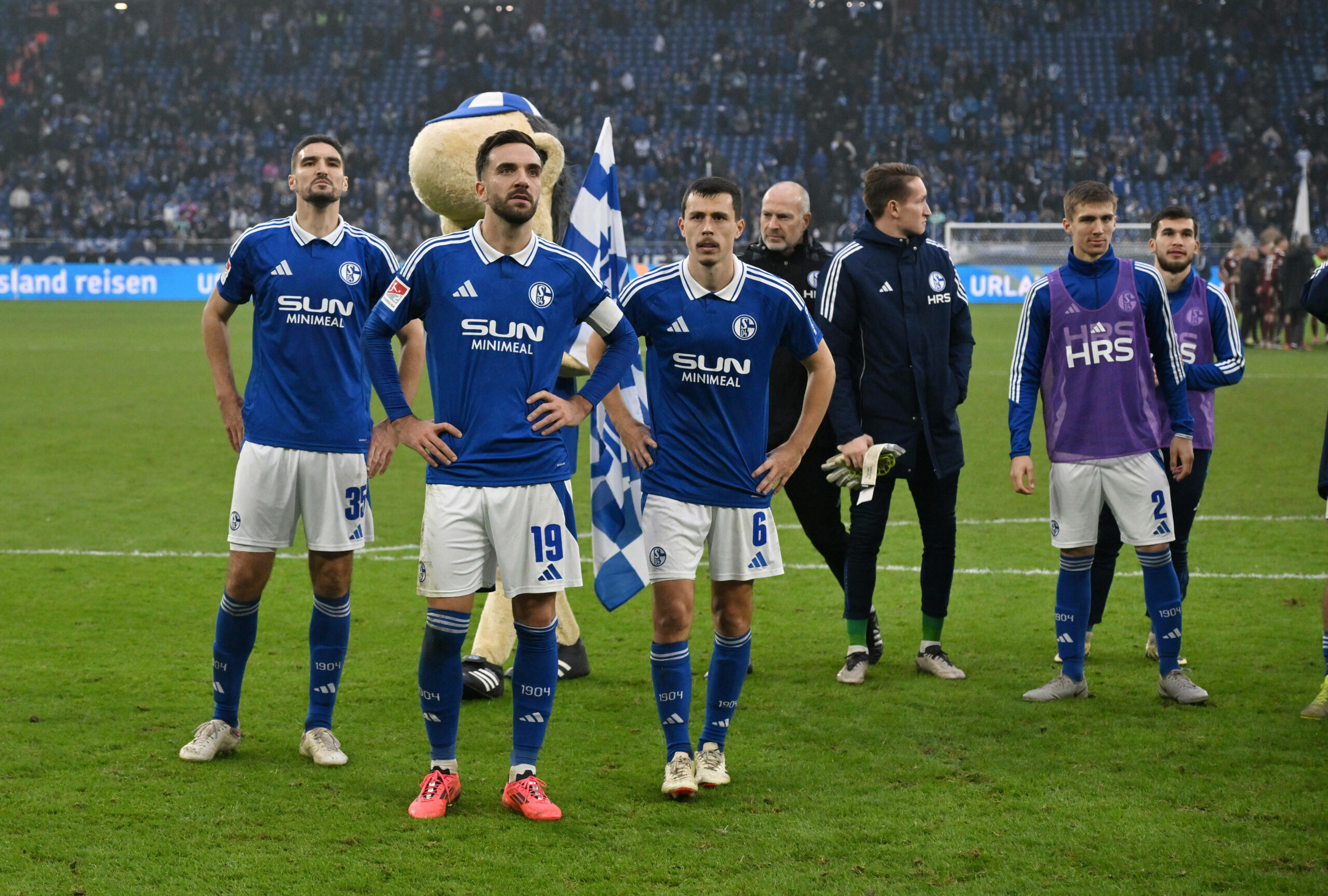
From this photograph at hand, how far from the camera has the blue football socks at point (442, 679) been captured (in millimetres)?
3883

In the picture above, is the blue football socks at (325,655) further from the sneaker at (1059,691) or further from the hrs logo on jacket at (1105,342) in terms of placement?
the hrs logo on jacket at (1105,342)

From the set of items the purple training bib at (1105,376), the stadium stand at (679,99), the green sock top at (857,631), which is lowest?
the green sock top at (857,631)

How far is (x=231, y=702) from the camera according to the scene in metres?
→ 4.46

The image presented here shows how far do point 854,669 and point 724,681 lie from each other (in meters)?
1.32

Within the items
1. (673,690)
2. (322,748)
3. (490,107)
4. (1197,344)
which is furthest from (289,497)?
(1197,344)

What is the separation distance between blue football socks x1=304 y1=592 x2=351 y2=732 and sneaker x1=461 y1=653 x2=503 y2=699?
754 millimetres

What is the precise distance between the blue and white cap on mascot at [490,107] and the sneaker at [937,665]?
2839 mm

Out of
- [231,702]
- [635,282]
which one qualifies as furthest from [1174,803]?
[231,702]

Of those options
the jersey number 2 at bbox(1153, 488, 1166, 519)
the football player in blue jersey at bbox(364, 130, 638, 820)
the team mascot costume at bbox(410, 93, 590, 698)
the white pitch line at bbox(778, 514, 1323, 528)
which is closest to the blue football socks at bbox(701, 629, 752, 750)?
the football player in blue jersey at bbox(364, 130, 638, 820)

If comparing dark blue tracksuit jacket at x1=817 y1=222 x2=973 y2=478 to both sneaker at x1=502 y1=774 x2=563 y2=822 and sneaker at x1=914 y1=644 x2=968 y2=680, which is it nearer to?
sneaker at x1=914 y1=644 x2=968 y2=680

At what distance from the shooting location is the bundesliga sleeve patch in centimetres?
380

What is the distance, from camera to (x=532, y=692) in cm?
399

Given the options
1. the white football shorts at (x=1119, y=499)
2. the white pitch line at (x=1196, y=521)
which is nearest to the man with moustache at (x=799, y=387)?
the white football shorts at (x=1119, y=499)

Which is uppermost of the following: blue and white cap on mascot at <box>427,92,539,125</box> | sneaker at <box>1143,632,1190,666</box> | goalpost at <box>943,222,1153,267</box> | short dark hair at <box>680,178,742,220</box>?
goalpost at <box>943,222,1153,267</box>
